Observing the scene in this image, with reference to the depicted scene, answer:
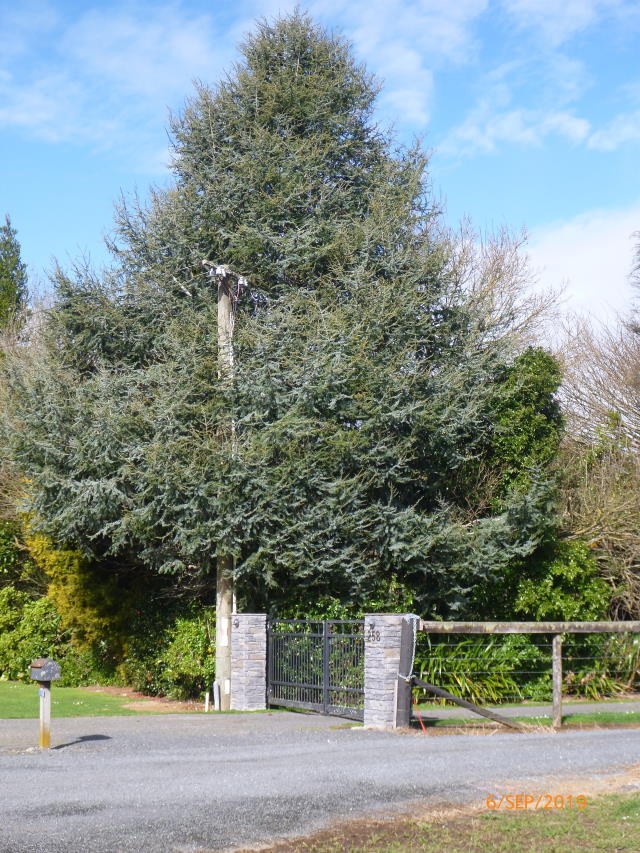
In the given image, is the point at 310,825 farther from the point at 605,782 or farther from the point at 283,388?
the point at 283,388

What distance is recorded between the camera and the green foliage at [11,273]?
36000 millimetres

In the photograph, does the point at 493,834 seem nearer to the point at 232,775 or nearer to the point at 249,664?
the point at 232,775

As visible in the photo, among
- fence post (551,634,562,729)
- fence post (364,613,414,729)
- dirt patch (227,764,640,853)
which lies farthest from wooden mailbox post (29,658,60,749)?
fence post (551,634,562,729)

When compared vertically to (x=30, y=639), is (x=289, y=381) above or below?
above

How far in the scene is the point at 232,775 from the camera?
8.28m

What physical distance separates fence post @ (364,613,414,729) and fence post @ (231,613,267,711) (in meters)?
3.24

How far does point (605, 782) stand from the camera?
8.04 m

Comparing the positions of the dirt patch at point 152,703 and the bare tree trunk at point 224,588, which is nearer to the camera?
the bare tree trunk at point 224,588

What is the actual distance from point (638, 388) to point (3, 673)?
62.3 ft

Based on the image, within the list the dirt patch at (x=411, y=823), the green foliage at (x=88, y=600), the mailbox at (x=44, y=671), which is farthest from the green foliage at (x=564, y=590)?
the mailbox at (x=44, y=671)
